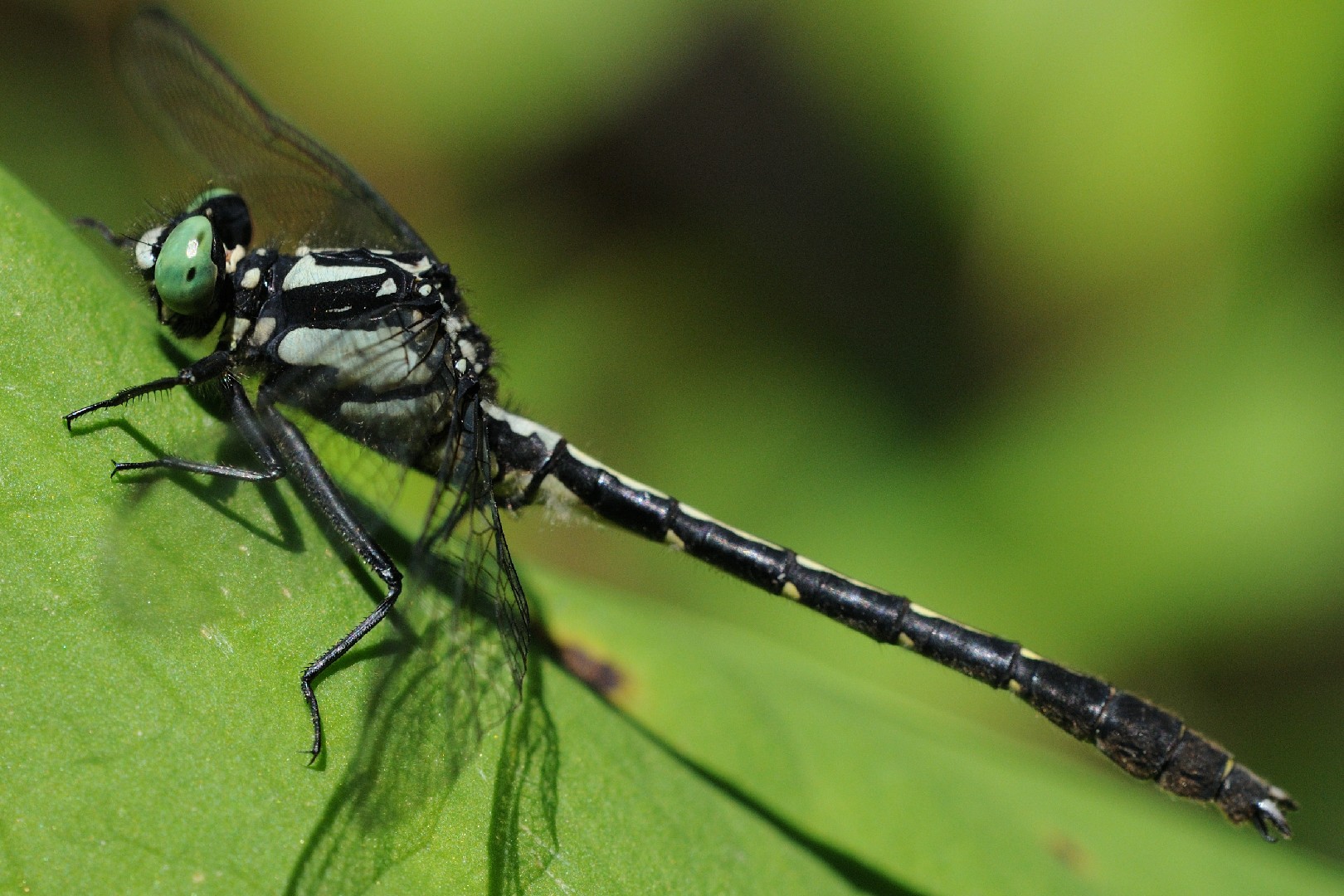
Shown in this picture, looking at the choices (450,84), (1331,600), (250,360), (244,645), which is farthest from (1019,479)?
(244,645)

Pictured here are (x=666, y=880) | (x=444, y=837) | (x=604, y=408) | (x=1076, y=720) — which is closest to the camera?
(x=444, y=837)

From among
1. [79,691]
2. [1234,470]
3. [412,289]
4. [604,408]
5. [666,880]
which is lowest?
[79,691]

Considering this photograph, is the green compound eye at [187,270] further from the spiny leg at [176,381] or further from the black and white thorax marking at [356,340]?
the spiny leg at [176,381]

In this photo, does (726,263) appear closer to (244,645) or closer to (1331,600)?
(1331,600)

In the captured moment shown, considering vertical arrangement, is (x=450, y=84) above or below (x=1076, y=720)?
above

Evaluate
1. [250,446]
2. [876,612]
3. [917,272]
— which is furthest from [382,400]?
[917,272]

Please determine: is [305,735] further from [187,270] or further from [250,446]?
[187,270]
